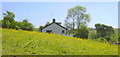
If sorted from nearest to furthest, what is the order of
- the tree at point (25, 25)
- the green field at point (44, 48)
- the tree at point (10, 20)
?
the green field at point (44, 48) < the tree at point (10, 20) < the tree at point (25, 25)

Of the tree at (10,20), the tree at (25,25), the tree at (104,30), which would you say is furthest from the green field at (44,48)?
the tree at (104,30)

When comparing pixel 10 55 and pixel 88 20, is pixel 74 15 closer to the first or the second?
pixel 88 20

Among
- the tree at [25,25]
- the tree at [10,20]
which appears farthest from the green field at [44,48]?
the tree at [25,25]

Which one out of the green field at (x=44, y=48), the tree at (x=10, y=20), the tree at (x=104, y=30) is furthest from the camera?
the tree at (x=104, y=30)

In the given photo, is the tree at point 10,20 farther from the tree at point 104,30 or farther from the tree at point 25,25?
the tree at point 104,30


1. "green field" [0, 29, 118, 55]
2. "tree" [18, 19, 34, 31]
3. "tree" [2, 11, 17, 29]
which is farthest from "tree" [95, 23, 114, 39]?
"green field" [0, 29, 118, 55]

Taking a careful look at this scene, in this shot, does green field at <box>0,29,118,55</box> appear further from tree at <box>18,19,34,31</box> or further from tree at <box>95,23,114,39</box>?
tree at <box>95,23,114,39</box>

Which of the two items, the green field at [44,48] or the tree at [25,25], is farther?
the tree at [25,25]

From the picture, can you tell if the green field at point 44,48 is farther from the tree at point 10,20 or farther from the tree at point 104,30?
the tree at point 104,30

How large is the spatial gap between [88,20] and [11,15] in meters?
15.8

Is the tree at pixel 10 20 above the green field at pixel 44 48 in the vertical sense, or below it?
above

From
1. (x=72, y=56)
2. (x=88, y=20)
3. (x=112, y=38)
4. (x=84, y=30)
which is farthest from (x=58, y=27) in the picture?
(x=72, y=56)

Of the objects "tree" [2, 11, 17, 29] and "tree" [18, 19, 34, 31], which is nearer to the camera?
"tree" [2, 11, 17, 29]

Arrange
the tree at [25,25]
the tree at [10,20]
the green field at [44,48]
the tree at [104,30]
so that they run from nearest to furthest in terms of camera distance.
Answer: the green field at [44,48] < the tree at [10,20] < the tree at [25,25] < the tree at [104,30]
